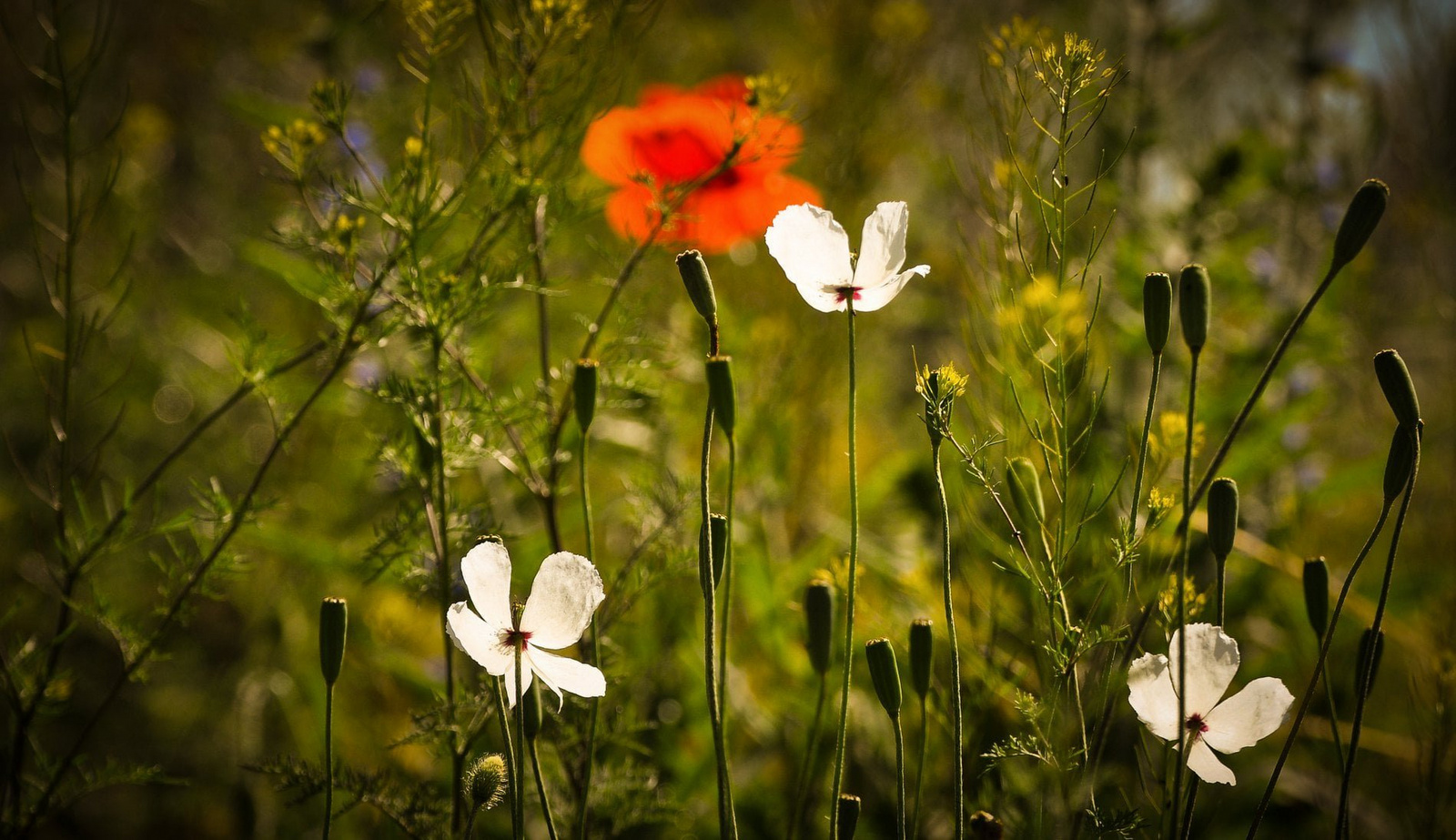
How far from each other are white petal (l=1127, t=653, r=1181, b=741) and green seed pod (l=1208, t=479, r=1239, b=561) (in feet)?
0.17

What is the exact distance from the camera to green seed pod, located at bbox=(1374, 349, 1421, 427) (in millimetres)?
361

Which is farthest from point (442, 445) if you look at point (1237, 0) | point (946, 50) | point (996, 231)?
point (1237, 0)

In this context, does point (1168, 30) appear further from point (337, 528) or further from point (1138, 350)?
point (337, 528)

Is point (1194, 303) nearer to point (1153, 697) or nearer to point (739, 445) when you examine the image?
point (1153, 697)

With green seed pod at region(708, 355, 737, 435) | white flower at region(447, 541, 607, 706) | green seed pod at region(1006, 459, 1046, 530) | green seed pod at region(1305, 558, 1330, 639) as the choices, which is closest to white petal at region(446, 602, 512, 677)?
white flower at region(447, 541, 607, 706)

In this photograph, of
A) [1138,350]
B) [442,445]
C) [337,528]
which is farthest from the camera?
[337,528]

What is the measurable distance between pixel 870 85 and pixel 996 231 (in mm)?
693

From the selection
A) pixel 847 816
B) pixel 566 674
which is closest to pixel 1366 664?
pixel 847 816

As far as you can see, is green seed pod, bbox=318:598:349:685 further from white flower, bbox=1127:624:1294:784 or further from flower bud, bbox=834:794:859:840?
white flower, bbox=1127:624:1294:784

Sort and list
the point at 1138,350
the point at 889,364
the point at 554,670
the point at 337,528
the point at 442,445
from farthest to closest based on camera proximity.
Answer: the point at 889,364, the point at 337,528, the point at 1138,350, the point at 442,445, the point at 554,670

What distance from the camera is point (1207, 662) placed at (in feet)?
1.26

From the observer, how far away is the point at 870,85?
116 cm

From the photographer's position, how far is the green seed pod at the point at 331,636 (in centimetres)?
38

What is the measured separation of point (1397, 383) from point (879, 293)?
0.20 metres
